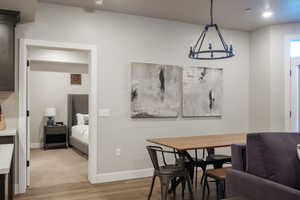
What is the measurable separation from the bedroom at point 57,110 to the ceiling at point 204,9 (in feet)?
7.32

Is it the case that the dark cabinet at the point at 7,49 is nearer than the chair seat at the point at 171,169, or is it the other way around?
the chair seat at the point at 171,169

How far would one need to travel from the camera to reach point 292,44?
208 inches

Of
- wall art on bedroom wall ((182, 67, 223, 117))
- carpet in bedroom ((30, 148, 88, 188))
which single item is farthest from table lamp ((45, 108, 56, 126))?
wall art on bedroom wall ((182, 67, 223, 117))

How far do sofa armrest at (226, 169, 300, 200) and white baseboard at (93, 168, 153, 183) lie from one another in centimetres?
237

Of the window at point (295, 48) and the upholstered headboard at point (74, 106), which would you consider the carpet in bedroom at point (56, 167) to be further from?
the window at point (295, 48)

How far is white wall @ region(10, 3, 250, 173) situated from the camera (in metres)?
4.16

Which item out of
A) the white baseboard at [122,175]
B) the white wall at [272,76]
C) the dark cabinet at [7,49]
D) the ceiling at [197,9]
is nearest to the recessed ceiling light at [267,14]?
the ceiling at [197,9]

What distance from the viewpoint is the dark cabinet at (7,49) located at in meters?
Result: 3.54

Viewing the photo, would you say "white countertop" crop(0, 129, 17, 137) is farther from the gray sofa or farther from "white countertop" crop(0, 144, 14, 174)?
the gray sofa

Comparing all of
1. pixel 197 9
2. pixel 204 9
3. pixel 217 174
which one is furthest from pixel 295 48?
pixel 217 174

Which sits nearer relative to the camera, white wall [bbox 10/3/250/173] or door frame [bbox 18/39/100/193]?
door frame [bbox 18/39/100/193]

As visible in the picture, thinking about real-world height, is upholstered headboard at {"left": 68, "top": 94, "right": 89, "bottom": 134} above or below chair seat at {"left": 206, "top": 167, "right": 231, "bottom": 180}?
above

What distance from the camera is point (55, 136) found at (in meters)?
7.98

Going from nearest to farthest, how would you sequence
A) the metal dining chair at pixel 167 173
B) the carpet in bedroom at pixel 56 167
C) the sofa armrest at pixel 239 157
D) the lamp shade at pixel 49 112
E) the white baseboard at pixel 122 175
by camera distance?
the sofa armrest at pixel 239 157 < the metal dining chair at pixel 167 173 < the white baseboard at pixel 122 175 < the carpet in bedroom at pixel 56 167 < the lamp shade at pixel 49 112
